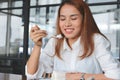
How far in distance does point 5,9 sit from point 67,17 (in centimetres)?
454

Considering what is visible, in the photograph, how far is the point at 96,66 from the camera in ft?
4.94

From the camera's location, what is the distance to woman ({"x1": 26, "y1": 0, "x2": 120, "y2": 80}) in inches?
55.5

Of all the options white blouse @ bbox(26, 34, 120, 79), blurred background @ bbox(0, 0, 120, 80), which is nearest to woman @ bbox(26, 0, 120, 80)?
white blouse @ bbox(26, 34, 120, 79)

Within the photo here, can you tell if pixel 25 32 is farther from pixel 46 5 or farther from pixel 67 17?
pixel 67 17

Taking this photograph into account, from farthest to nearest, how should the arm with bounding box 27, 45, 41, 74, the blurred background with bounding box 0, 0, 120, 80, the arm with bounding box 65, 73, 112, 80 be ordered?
the blurred background with bounding box 0, 0, 120, 80, the arm with bounding box 27, 45, 41, 74, the arm with bounding box 65, 73, 112, 80

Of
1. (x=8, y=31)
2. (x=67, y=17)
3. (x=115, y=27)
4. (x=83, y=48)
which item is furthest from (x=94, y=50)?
(x=8, y=31)

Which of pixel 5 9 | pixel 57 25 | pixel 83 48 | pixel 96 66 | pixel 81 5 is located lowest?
pixel 96 66

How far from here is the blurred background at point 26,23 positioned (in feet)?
15.0

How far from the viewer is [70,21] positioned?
143 cm

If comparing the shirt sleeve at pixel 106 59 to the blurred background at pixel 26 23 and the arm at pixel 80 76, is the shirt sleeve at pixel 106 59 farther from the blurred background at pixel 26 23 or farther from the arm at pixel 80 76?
the blurred background at pixel 26 23

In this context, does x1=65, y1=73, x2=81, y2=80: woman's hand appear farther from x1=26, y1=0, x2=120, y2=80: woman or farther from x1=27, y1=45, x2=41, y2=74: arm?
x1=27, y1=45, x2=41, y2=74: arm

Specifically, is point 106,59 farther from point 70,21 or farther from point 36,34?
point 36,34

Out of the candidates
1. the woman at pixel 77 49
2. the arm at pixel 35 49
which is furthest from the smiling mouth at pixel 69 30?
the arm at pixel 35 49

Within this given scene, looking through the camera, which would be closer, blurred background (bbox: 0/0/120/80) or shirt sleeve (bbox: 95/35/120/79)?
shirt sleeve (bbox: 95/35/120/79)
